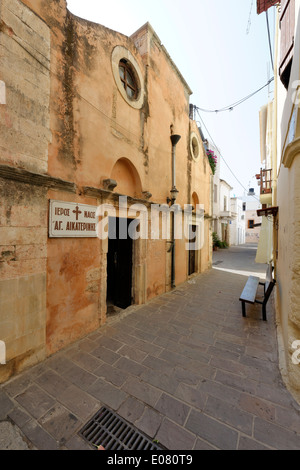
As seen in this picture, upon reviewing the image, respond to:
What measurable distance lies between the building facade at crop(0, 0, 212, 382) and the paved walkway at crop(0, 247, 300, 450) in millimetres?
617

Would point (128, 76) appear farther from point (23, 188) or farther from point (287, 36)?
point (23, 188)

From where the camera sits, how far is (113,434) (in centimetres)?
197

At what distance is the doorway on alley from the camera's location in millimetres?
5254

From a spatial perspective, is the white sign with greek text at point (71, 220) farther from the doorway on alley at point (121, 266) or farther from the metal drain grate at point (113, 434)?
the metal drain grate at point (113, 434)

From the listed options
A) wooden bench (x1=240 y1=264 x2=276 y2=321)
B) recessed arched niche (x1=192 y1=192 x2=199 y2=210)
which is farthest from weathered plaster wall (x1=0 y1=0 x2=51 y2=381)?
recessed arched niche (x1=192 y1=192 x2=199 y2=210)

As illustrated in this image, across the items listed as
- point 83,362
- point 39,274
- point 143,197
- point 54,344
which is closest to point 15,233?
point 39,274

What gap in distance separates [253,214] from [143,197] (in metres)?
38.5

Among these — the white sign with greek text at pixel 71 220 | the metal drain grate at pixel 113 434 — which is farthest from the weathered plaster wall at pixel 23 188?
the metal drain grate at pixel 113 434

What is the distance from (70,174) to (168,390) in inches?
146

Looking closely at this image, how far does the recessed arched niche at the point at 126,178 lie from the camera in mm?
4730

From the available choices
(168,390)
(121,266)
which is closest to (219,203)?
(121,266)

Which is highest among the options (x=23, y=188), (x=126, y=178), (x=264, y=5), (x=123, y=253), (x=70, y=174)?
(x=264, y=5)
